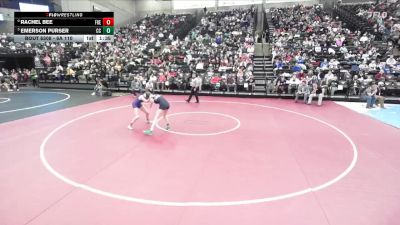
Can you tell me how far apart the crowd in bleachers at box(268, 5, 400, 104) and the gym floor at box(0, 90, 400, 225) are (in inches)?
174

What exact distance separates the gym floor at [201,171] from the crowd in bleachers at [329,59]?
4.43 meters

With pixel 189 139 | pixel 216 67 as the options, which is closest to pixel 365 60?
pixel 216 67

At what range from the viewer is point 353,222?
386 centimetres

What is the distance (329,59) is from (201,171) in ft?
45.3

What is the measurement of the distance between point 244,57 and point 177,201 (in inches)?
539

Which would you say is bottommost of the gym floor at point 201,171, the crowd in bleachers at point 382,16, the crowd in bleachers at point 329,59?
the gym floor at point 201,171

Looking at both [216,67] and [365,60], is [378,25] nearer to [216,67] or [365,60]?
[365,60]

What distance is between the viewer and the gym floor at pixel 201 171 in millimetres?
4078

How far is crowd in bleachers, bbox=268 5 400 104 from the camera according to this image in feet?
45.0

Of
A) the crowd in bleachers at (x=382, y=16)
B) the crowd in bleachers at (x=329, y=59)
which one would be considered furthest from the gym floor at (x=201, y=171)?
the crowd in bleachers at (x=382, y=16)
